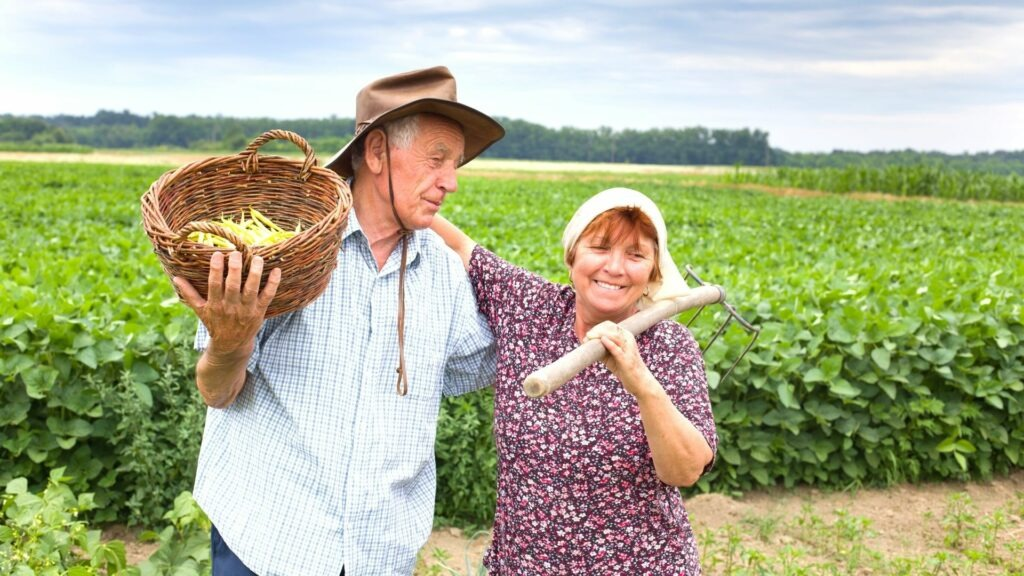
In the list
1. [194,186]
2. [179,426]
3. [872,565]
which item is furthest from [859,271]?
[194,186]

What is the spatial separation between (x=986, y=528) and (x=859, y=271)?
3.15 m

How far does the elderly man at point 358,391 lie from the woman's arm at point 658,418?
1.72 feet

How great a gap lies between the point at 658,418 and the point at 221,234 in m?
0.95

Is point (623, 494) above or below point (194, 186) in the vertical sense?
below

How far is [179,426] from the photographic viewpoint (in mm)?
4504

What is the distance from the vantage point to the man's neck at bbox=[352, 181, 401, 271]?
2.29 metres

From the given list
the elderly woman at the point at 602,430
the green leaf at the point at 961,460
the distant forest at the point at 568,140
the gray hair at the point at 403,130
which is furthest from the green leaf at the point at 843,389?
the distant forest at the point at 568,140

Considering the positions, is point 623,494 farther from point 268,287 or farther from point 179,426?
point 179,426

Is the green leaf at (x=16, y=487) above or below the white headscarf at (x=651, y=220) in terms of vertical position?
below

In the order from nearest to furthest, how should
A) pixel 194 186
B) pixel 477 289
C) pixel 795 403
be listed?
pixel 194 186 → pixel 477 289 → pixel 795 403

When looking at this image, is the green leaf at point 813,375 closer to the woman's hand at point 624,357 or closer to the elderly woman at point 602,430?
the elderly woman at point 602,430

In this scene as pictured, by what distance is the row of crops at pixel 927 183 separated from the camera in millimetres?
37656

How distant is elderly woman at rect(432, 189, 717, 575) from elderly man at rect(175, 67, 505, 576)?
8.9 inches

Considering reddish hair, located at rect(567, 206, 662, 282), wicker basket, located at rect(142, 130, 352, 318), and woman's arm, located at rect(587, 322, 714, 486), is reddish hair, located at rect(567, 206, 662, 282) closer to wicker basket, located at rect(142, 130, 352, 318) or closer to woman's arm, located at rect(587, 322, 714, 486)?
woman's arm, located at rect(587, 322, 714, 486)
